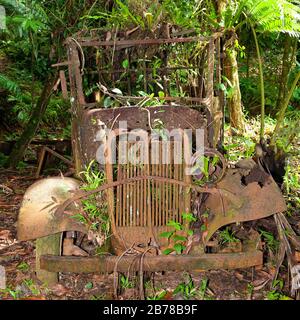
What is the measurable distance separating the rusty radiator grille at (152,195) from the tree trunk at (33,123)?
3.42 m

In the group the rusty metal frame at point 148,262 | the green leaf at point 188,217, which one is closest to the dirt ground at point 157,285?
the rusty metal frame at point 148,262

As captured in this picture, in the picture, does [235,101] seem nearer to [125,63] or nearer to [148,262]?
[125,63]

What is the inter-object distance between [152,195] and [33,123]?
12.1 ft

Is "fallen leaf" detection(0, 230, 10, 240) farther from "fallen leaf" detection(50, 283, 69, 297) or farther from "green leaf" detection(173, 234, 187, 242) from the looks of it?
"green leaf" detection(173, 234, 187, 242)

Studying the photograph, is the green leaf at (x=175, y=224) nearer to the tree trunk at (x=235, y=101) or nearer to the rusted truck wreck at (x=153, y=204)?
the rusted truck wreck at (x=153, y=204)

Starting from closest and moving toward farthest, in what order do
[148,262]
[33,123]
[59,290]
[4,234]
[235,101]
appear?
[148,262], [59,290], [4,234], [33,123], [235,101]

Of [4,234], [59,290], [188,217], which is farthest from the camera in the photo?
[4,234]

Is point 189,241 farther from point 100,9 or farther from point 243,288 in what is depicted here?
point 100,9

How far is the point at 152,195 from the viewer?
3295 mm

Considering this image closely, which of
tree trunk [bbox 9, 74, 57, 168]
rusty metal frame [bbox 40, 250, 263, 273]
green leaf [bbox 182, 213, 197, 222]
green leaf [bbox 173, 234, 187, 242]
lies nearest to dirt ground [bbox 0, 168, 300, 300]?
rusty metal frame [bbox 40, 250, 263, 273]

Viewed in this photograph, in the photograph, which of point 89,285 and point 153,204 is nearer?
point 153,204

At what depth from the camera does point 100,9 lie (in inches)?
238

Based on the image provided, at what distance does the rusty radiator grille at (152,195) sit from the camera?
321 cm

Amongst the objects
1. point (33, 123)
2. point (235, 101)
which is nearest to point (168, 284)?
point (33, 123)
